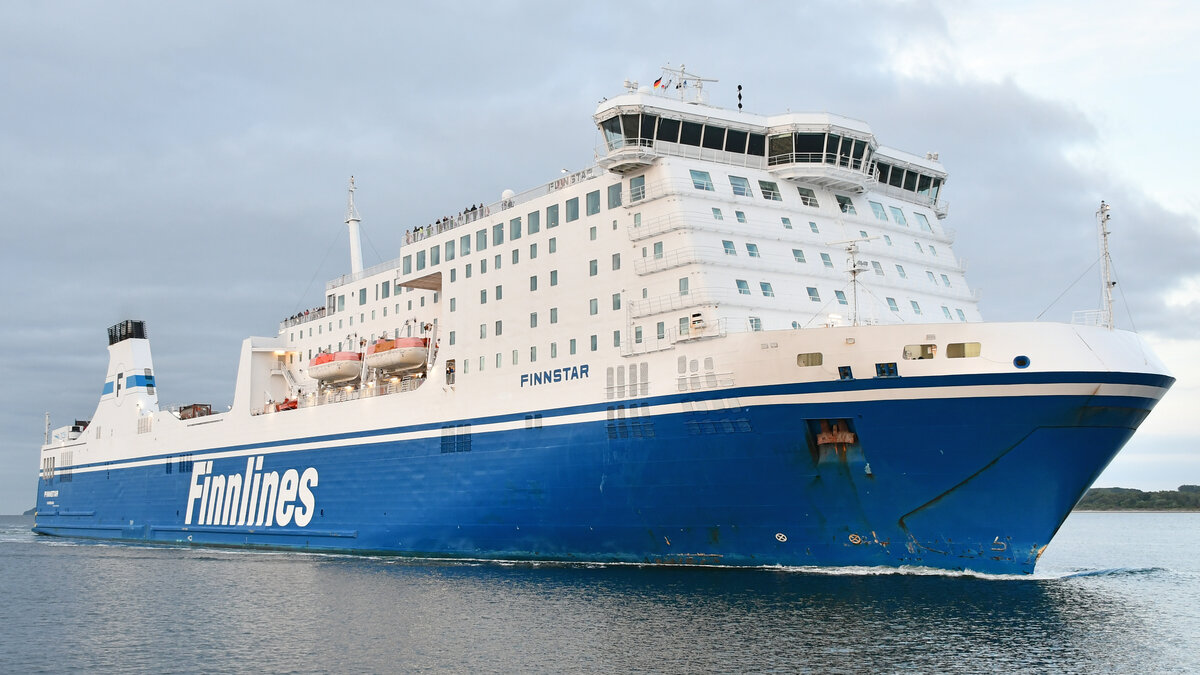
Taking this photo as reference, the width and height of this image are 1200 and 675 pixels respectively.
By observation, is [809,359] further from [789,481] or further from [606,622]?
[606,622]

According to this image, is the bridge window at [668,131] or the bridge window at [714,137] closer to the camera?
the bridge window at [668,131]

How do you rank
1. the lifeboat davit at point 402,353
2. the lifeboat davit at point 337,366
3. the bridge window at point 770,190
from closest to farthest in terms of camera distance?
1. the bridge window at point 770,190
2. the lifeboat davit at point 402,353
3. the lifeboat davit at point 337,366

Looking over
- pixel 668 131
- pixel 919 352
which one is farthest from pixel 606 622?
pixel 668 131

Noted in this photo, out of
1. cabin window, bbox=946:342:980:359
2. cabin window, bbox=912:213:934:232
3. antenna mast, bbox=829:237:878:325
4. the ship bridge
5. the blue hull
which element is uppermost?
the ship bridge

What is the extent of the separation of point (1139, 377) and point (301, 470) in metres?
29.1

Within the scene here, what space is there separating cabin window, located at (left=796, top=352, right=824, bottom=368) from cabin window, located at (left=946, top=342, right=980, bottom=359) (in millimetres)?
2876

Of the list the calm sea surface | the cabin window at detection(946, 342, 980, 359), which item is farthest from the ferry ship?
the calm sea surface

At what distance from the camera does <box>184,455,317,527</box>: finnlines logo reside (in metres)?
39.1

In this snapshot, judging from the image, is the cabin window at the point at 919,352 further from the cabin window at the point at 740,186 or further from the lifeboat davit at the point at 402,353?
the lifeboat davit at the point at 402,353

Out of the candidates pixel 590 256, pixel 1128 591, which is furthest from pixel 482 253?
pixel 1128 591

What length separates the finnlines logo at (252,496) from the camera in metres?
39.1

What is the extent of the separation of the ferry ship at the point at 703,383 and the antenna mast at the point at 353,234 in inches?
247

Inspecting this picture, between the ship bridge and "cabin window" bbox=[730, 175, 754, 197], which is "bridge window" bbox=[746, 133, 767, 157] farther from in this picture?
"cabin window" bbox=[730, 175, 754, 197]

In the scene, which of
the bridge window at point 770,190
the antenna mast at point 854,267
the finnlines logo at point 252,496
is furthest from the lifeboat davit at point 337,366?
the antenna mast at point 854,267
